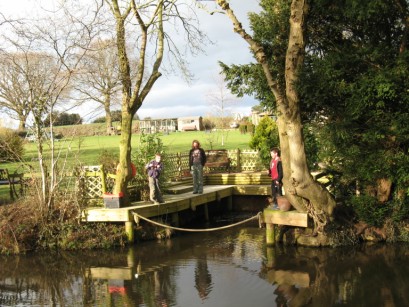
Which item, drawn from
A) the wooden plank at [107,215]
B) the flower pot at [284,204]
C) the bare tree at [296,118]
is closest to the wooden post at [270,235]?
the flower pot at [284,204]

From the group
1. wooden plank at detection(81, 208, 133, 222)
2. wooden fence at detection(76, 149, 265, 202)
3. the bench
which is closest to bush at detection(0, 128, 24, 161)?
wooden fence at detection(76, 149, 265, 202)

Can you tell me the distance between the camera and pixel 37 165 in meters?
12.4

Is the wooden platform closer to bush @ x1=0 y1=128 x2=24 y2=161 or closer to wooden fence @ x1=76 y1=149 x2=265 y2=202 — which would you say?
wooden fence @ x1=76 y1=149 x2=265 y2=202

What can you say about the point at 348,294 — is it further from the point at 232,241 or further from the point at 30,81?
the point at 30,81

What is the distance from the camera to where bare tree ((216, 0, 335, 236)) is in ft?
33.9

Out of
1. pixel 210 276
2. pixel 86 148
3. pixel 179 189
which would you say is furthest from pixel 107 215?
pixel 86 148

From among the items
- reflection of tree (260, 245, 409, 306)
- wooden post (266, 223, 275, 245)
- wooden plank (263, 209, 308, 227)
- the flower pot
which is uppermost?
the flower pot

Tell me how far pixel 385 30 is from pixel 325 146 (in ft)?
9.59

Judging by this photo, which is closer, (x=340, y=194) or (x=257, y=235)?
(x=340, y=194)

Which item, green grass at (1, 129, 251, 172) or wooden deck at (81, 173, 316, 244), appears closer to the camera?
wooden deck at (81, 173, 316, 244)

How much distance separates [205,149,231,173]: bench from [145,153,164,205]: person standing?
6.91m

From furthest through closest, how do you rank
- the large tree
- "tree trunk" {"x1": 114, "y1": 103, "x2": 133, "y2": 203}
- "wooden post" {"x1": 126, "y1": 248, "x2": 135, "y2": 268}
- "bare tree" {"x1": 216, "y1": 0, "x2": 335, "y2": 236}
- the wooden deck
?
1. "tree trunk" {"x1": 114, "y1": 103, "x2": 133, "y2": 203}
2. the wooden deck
3. "bare tree" {"x1": 216, "y1": 0, "x2": 335, "y2": 236}
4. "wooden post" {"x1": 126, "y1": 248, "x2": 135, "y2": 268}
5. the large tree

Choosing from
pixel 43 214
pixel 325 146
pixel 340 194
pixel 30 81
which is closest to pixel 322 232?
pixel 340 194

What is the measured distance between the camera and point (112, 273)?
9578 mm
